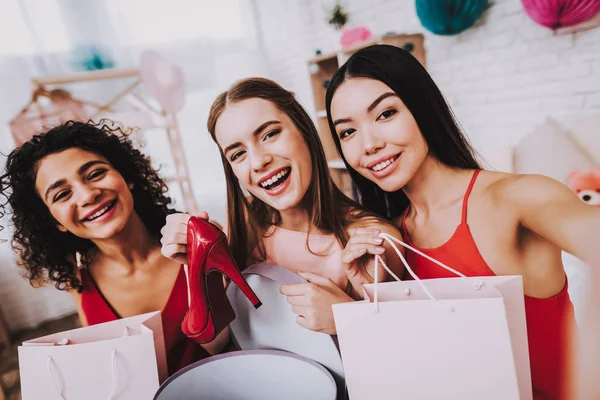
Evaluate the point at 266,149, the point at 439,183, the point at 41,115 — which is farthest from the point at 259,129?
the point at 41,115

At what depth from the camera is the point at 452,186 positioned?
0.57 metres

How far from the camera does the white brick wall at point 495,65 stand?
730 mm

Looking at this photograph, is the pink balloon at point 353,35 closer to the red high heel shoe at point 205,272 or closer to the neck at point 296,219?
the neck at point 296,219

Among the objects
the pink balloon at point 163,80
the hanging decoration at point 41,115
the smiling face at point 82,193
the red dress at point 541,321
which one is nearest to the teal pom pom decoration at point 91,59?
the pink balloon at point 163,80

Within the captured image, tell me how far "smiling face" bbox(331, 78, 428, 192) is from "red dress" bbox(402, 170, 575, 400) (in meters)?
0.10

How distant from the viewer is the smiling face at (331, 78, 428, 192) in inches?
20.8

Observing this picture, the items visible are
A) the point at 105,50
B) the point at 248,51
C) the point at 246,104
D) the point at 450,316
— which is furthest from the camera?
the point at 105,50

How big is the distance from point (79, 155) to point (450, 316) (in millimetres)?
610

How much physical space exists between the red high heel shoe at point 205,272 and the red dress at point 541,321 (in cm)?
30

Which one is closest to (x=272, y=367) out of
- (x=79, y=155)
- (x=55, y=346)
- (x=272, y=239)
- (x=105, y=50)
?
(x=272, y=239)

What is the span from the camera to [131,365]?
23.9 inches

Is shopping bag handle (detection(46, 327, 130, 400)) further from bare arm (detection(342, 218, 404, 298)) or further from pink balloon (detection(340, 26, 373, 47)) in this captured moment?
pink balloon (detection(340, 26, 373, 47))

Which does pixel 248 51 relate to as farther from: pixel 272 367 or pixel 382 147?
pixel 272 367

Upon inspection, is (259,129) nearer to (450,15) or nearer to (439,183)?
(439,183)
